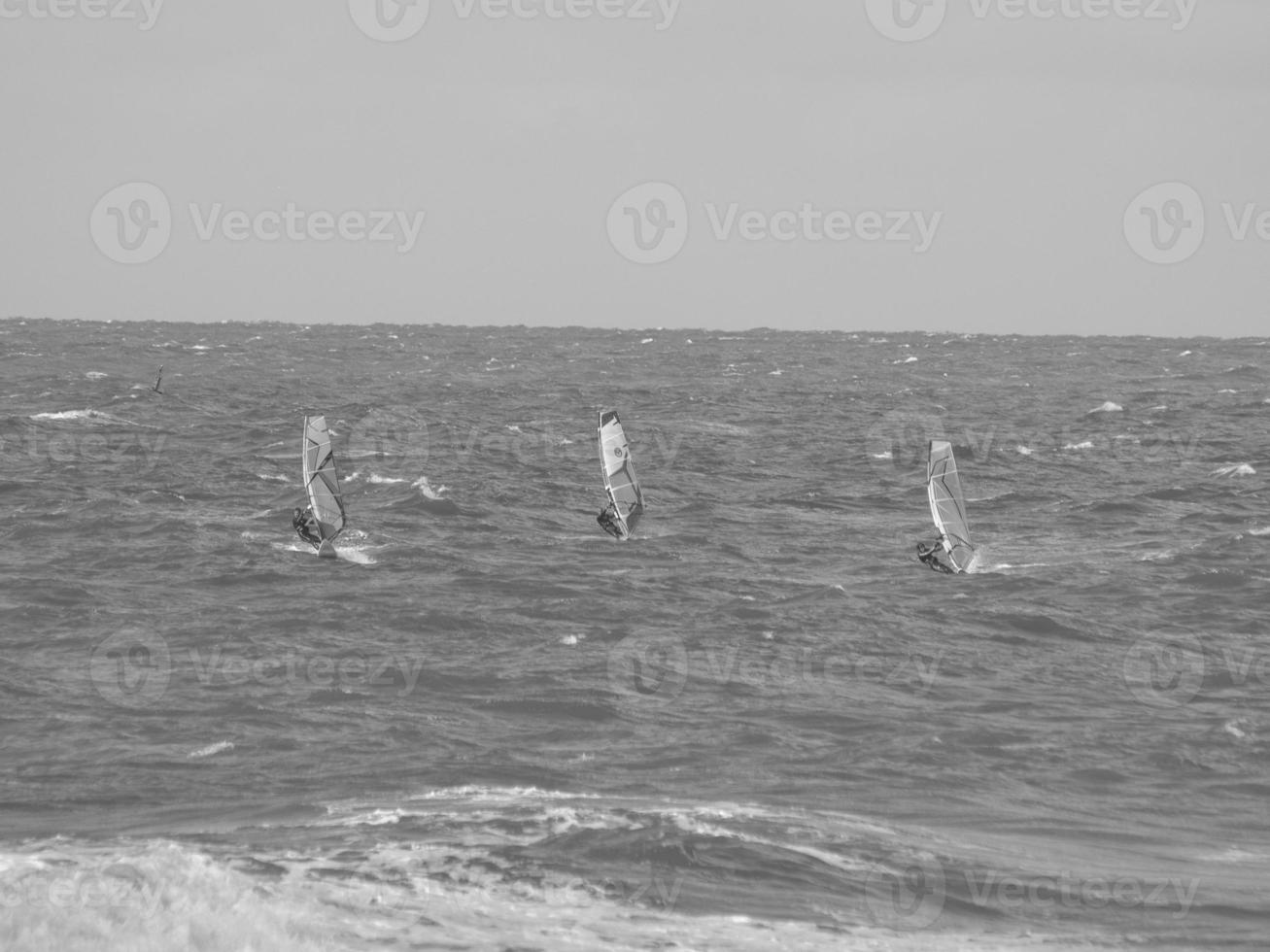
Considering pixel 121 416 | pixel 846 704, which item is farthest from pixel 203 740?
pixel 121 416

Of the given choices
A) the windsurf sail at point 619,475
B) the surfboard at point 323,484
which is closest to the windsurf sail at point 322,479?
the surfboard at point 323,484

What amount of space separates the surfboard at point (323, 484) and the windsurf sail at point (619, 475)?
5.56 meters

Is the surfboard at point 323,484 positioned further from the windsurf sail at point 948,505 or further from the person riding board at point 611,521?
the windsurf sail at point 948,505

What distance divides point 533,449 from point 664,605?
23.1m

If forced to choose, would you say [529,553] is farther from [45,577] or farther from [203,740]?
[203,740]

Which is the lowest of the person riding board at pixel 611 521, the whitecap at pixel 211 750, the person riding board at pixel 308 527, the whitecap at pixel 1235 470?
the whitecap at pixel 211 750

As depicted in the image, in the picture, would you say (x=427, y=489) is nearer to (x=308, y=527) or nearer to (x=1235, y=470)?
(x=308, y=527)

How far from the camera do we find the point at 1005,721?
73.8 ft

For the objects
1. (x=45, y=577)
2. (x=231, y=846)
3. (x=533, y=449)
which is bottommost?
(x=231, y=846)

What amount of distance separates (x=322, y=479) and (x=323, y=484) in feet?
0.61

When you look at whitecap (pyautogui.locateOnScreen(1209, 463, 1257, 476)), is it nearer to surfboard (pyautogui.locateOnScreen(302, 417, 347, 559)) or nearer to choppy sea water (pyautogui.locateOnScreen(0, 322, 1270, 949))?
choppy sea water (pyautogui.locateOnScreen(0, 322, 1270, 949))

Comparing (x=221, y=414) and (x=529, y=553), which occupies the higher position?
(x=221, y=414)

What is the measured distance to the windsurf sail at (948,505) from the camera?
105 ft

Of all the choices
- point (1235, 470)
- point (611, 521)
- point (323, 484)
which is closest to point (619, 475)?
point (611, 521)
